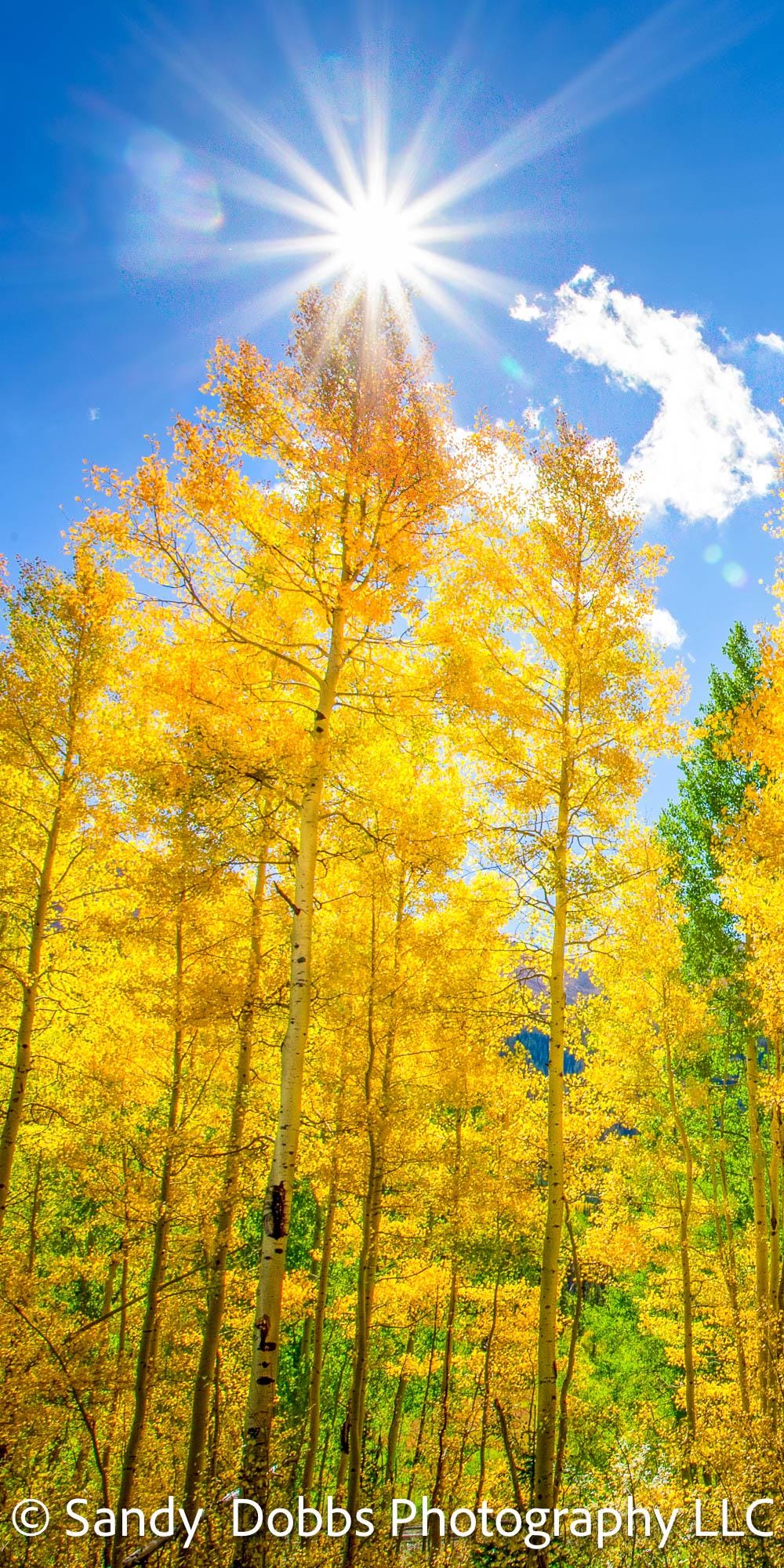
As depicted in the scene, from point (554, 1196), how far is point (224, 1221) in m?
4.61

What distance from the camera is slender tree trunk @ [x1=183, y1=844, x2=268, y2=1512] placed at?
8.34 m

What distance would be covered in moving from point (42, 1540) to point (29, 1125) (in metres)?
8.37

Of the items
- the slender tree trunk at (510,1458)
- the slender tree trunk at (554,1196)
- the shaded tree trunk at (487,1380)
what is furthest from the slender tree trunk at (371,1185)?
the slender tree trunk at (510,1458)

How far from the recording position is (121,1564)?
4984mm

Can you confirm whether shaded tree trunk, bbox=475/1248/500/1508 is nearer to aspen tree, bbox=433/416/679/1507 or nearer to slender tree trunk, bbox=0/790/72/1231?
aspen tree, bbox=433/416/679/1507

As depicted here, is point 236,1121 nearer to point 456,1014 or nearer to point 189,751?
point 456,1014

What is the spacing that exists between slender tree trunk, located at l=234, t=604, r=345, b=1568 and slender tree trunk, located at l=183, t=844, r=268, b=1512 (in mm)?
2137

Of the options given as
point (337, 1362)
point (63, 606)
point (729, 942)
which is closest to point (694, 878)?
point (729, 942)

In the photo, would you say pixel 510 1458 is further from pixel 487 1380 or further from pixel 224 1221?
pixel 224 1221

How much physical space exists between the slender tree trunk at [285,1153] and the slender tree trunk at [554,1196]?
103 inches

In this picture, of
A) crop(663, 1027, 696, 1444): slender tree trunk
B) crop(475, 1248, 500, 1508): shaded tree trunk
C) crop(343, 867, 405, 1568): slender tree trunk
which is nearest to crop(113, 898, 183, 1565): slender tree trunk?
crop(343, 867, 405, 1568): slender tree trunk

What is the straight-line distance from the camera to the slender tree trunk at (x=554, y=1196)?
605 centimetres

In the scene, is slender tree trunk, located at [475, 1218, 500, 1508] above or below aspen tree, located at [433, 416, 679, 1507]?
below

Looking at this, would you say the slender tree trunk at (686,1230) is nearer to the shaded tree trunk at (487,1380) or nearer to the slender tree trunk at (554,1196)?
the shaded tree trunk at (487,1380)
